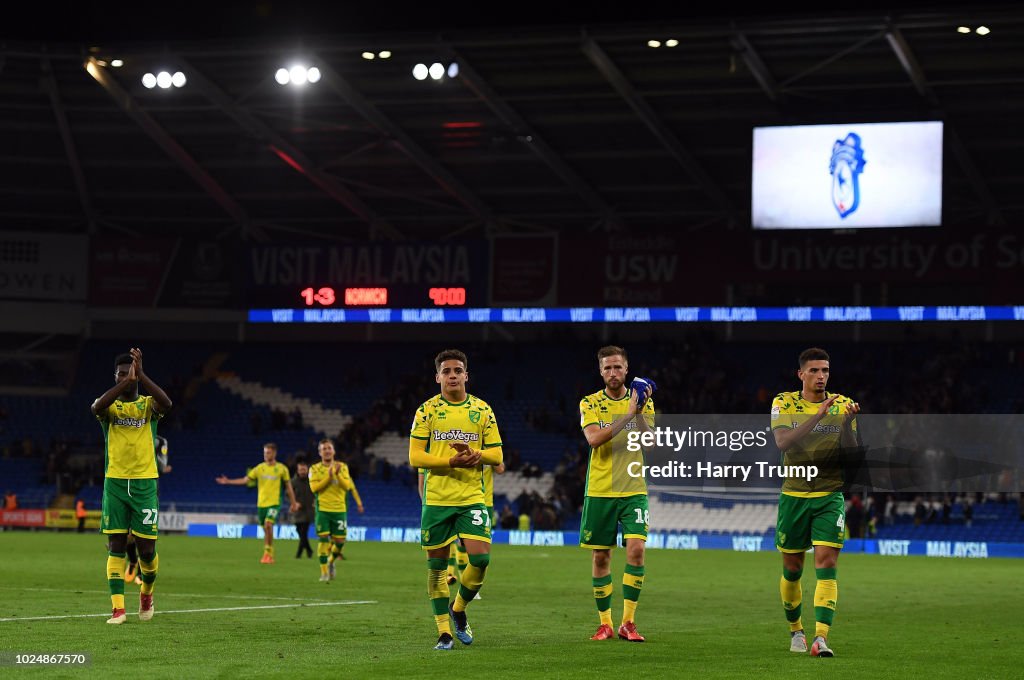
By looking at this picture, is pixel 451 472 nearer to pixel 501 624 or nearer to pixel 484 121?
pixel 501 624

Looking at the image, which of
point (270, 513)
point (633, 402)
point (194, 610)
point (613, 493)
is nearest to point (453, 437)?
point (633, 402)

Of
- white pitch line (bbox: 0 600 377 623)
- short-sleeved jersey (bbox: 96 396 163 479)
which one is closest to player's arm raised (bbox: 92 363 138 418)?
short-sleeved jersey (bbox: 96 396 163 479)

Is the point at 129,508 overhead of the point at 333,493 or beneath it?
beneath

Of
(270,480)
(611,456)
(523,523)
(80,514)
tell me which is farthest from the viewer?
(80,514)

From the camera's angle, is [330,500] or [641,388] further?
[330,500]

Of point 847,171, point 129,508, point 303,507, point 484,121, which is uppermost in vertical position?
point 484,121

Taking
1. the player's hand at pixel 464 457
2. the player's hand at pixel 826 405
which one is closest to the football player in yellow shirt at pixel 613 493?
the player's hand at pixel 464 457

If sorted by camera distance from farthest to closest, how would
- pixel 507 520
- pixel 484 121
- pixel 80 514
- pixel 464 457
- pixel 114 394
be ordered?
1. pixel 80 514
2. pixel 507 520
3. pixel 484 121
4. pixel 114 394
5. pixel 464 457

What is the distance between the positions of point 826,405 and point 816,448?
0.49 m

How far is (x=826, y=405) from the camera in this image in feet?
42.9

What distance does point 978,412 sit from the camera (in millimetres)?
47812

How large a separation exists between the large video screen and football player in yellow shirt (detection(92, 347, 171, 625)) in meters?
26.8

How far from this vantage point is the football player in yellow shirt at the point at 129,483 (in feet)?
51.7

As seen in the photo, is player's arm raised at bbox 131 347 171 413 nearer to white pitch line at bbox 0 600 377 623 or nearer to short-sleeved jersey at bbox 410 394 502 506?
white pitch line at bbox 0 600 377 623
